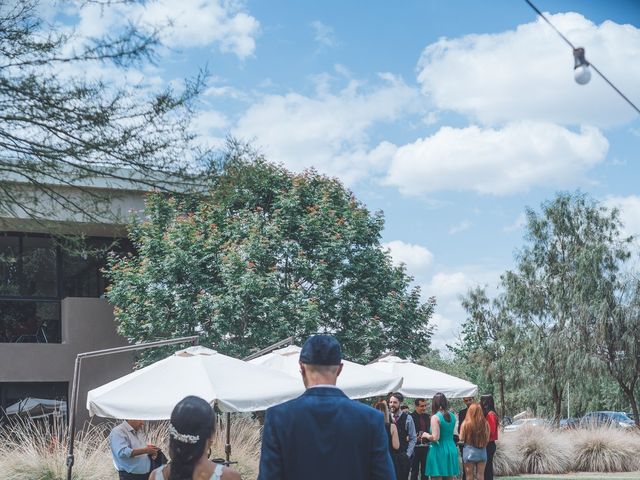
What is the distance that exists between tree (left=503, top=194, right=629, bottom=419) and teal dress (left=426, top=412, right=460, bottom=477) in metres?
19.7

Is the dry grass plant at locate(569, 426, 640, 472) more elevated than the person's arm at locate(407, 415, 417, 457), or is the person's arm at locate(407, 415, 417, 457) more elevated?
the person's arm at locate(407, 415, 417, 457)

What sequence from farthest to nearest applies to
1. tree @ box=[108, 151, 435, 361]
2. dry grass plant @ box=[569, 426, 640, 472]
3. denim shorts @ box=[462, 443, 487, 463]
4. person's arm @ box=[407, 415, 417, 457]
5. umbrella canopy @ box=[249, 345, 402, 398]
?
tree @ box=[108, 151, 435, 361]
dry grass plant @ box=[569, 426, 640, 472]
person's arm @ box=[407, 415, 417, 457]
denim shorts @ box=[462, 443, 487, 463]
umbrella canopy @ box=[249, 345, 402, 398]

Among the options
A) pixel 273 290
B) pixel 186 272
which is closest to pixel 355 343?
pixel 273 290

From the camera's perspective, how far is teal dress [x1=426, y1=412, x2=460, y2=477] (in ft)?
43.7

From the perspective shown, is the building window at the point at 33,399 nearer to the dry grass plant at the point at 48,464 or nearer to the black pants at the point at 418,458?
the dry grass plant at the point at 48,464

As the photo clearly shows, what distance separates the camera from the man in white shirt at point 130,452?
9719 mm

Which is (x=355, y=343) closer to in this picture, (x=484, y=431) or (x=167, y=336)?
(x=167, y=336)

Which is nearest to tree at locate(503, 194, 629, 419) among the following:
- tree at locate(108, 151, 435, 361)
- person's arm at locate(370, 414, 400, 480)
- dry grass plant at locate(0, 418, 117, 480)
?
tree at locate(108, 151, 435, 361)

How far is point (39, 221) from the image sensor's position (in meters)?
7.24

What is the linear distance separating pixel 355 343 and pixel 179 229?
5.51 meters

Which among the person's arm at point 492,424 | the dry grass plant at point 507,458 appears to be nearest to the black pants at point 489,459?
the person's arm at point 492,424

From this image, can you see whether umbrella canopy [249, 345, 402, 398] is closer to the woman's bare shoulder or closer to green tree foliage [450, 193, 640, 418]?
the woman's bare shoulder

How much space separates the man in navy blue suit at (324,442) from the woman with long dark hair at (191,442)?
270 mm

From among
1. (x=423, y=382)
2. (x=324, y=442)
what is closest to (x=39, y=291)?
(x=423, y=382)
